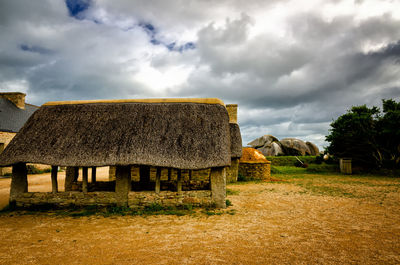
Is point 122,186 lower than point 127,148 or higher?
lower

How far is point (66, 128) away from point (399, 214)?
12489 mm

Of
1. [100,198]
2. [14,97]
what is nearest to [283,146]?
[100,198]

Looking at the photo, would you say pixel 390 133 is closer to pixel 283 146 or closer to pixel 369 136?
pixel 369 136

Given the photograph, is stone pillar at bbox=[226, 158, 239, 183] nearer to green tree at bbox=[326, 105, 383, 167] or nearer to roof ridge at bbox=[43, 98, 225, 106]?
roof ridge at bbox=[43, 98, 225, 106]

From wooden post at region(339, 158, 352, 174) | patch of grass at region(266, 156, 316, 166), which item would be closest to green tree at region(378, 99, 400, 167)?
wooden post at region(339, 158, 352, 174)

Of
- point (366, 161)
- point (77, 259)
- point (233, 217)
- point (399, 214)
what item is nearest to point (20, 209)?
point (77, 259)

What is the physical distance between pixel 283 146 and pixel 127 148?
26393 mm

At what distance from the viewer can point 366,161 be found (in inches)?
793

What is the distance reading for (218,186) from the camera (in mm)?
8008

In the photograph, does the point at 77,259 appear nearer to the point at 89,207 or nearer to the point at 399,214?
the point at 89,207

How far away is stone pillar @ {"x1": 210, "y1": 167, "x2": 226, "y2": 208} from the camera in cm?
797

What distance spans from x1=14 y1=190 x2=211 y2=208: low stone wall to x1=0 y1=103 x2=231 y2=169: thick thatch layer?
53.9 inches

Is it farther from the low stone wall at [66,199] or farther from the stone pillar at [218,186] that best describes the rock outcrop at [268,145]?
the low stone wall at [66,199]

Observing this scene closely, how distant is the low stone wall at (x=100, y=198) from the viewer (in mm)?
7922
